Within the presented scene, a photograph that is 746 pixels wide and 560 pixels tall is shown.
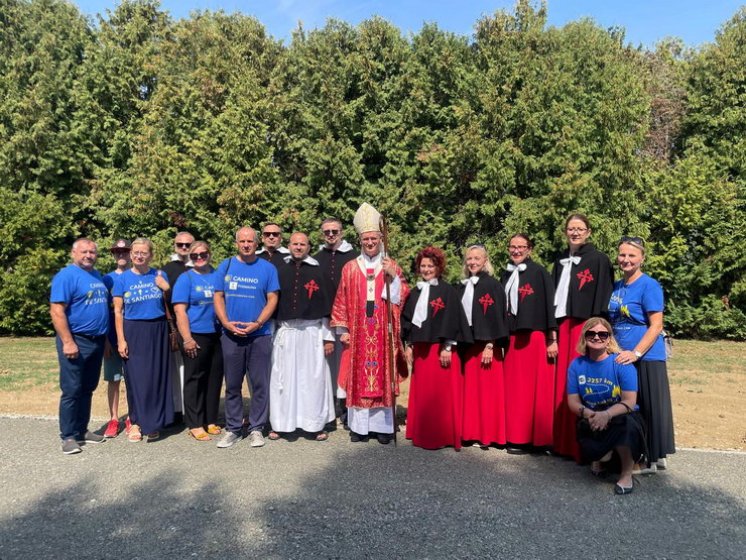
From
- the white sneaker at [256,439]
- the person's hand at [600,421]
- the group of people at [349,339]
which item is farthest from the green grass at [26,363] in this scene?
the person's hand at [600,421]

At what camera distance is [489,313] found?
5.29 meters

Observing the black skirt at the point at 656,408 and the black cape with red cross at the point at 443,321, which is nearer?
the black skirt at the point at 656,408

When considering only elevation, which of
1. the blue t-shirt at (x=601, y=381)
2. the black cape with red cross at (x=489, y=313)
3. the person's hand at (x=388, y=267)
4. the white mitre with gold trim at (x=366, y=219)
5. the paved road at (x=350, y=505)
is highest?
the white mitre with gold trim at (x=366, y=219)

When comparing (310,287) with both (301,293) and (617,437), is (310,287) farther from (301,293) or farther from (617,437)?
(617,437)

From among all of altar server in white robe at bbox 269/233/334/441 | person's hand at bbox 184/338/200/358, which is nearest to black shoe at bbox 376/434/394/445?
altar server in white robe at bbox 269/233/334/441

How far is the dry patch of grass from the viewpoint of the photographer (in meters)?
6.43

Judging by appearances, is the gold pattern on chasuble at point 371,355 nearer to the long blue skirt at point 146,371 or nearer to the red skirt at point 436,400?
the red skirt at point 436,400

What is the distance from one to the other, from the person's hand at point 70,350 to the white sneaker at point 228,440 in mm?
1552

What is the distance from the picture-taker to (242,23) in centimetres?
1766

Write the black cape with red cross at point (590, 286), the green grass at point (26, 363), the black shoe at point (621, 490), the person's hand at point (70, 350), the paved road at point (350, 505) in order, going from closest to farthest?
1. the paved road at point (350, 505)
2. the black shoe at point (621, 490)
3. the black cape with red cross at point (590, 286)
4. the person's hand at point (70, 350)
5. the green grass at point (26, 363)

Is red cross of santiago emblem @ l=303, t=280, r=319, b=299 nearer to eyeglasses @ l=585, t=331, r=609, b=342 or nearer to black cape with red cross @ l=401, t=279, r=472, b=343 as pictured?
black cape with red cross @ l=401, t=279, r=472, b=343

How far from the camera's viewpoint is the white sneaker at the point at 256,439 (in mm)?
5469

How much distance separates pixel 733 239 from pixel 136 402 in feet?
48.2

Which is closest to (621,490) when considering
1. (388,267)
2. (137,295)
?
(388,267)
